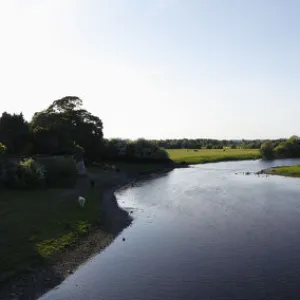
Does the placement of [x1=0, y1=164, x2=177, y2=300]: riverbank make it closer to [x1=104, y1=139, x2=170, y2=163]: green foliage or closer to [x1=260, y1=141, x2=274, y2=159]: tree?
[x1=104, y1=139, x2=170, y2=163]: green foliage

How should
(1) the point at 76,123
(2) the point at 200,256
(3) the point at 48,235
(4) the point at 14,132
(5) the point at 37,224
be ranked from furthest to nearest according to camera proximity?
(1) the point at 76,123 < (4) the point at 14,132 < (5) the point at 37,224 < (3) the point at 48,235 < (2) the point at 200,256

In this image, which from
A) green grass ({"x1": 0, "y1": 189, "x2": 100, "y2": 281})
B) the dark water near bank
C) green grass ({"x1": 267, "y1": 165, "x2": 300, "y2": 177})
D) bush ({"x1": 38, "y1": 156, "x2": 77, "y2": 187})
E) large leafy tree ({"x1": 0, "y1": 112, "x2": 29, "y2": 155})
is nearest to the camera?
the dark water near bank

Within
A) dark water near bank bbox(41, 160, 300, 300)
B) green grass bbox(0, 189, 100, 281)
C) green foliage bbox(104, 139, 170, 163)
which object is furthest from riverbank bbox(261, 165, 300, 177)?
green grass bbox(0, 189, 100, 281)

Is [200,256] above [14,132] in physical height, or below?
below

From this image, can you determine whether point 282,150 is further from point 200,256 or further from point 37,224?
point 37,224

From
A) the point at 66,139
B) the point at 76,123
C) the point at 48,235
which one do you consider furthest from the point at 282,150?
the point at 48,235

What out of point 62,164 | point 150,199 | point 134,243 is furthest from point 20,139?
point 134,243
